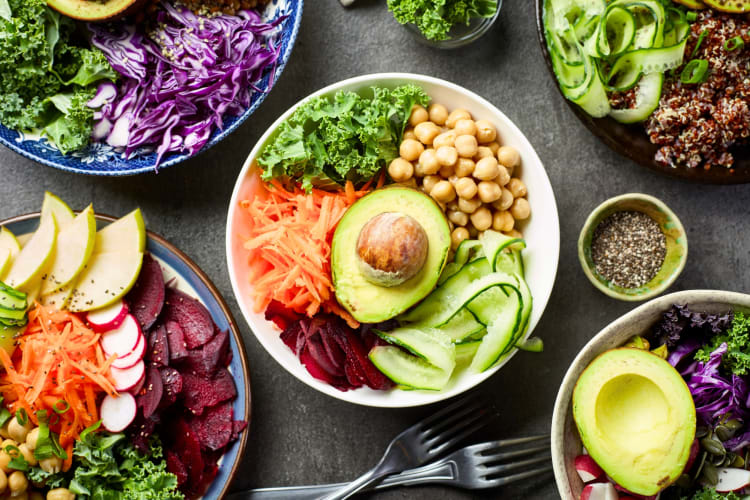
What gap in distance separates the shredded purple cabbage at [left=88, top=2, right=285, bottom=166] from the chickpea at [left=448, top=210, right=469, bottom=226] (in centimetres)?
79

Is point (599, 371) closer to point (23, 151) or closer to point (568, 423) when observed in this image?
point (568, 423)

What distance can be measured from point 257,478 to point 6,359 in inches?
37.5

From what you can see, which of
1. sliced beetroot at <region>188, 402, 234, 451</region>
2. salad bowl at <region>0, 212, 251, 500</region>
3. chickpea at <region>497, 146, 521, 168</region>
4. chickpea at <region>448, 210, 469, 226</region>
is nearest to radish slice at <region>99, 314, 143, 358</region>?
salad bowl at <region>0, 212, 251, 500</region>

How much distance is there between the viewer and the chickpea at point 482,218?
2139mm

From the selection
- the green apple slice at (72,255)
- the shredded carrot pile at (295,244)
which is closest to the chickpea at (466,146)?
the shredded carrot pile at (295,244)

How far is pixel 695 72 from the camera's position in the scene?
7.16 ft

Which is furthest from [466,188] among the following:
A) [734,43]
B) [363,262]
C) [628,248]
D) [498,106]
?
[734,43]

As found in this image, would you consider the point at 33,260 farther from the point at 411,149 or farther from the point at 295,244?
the point at 411,149

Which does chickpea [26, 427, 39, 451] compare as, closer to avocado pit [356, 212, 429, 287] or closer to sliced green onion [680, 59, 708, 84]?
avocado pit [356, 212, 429, 287]

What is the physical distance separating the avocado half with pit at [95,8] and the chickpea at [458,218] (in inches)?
48.9

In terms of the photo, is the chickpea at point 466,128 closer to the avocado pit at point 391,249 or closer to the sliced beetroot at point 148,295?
the avocado pit at point 391,249

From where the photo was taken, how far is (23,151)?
2293 mm

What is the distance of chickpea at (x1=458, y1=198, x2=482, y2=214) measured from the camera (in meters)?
2.13

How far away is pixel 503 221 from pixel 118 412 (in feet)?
4.54
